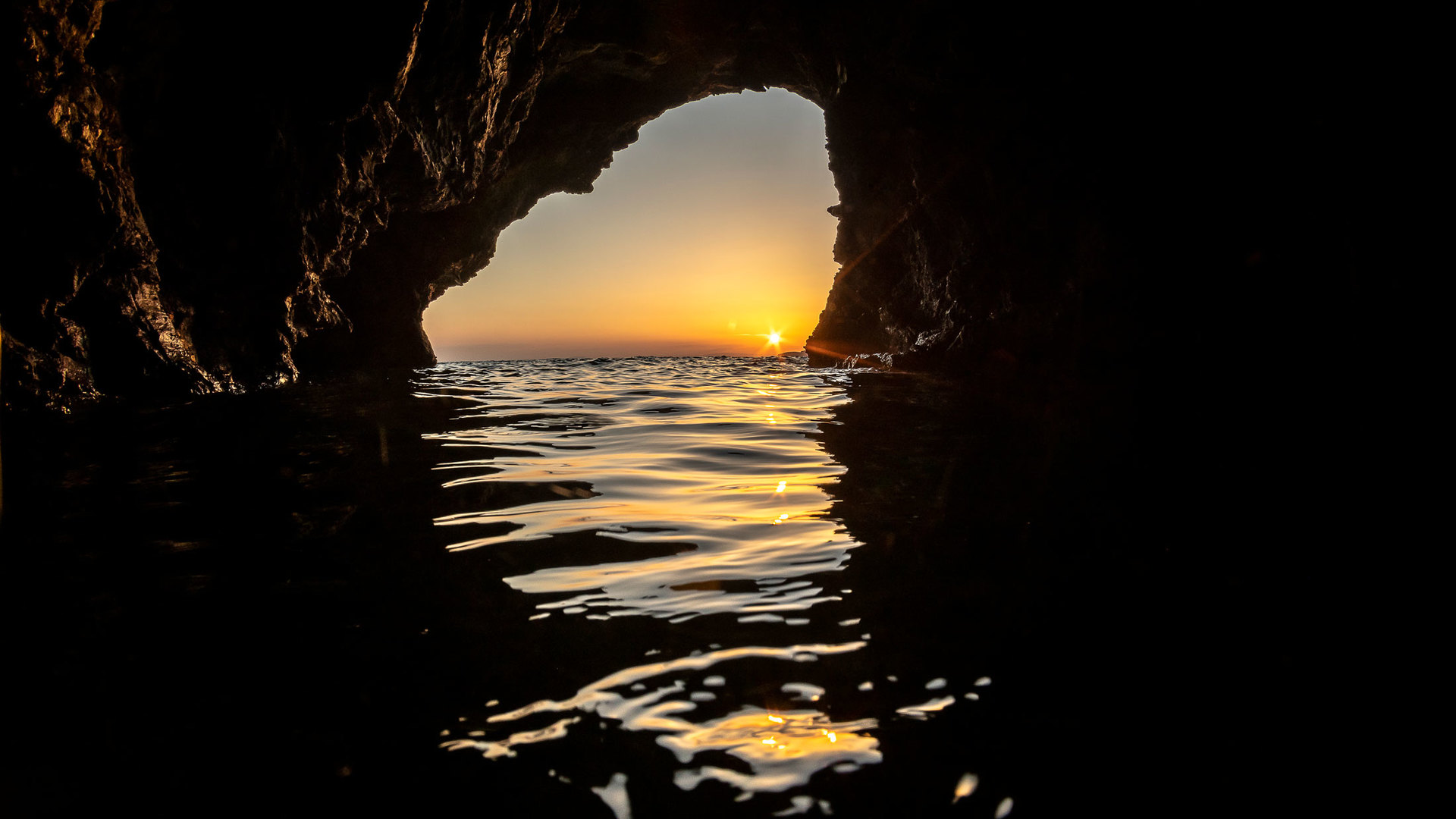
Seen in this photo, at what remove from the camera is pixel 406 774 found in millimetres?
1181

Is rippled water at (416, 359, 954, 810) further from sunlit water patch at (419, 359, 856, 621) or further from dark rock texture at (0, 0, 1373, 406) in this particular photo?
dark rock texture at (0, 0, 1373, 406)

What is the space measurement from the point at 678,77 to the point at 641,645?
18344 millimetres

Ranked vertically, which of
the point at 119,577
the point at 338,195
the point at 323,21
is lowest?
the point at 119,577

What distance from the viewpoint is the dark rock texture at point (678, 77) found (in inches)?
261

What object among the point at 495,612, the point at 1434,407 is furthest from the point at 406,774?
the point at 1434,407

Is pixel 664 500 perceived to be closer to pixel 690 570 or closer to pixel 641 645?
pixel 690 570

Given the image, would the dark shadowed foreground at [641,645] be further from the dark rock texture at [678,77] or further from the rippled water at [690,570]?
the dark rock texture at [678,77]

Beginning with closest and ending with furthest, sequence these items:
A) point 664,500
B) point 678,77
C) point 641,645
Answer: point 641,645 < point 664,500 < point 678,77

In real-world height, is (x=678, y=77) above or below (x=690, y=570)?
above

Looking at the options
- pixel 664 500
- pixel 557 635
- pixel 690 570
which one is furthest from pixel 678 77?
pixel 557 635

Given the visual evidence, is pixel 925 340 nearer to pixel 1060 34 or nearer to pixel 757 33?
pixel 1060 34

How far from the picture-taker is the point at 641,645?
170cm

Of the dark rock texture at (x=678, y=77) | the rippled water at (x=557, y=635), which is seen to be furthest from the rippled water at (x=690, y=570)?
the dark rock texture at (x=678, y=77)

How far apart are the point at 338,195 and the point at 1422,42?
14724mm
